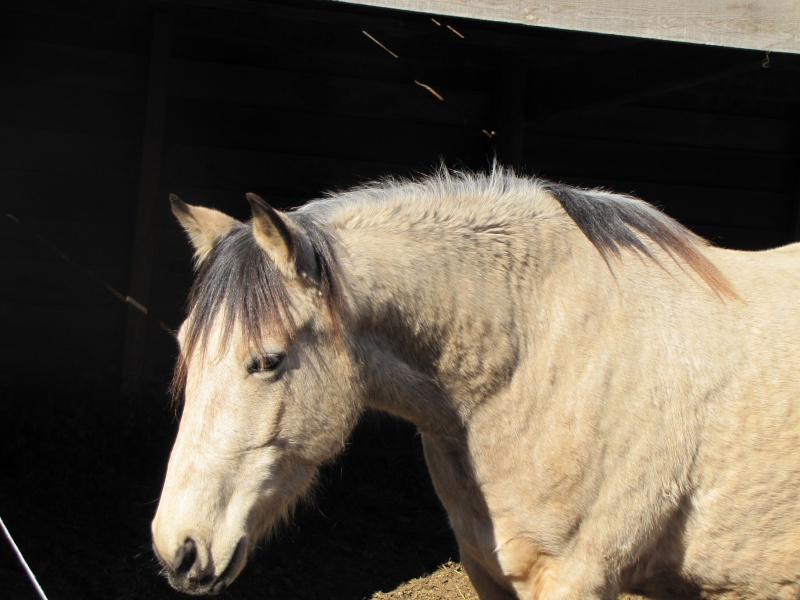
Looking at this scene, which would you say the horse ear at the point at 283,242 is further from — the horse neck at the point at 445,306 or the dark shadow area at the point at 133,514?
the dark shadow area at the point at 133,514

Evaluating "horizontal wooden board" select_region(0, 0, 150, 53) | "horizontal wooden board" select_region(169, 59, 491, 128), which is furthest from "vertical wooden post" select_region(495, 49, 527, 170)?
"horizontal wooden board" select_region(0, 0, 150, 53)

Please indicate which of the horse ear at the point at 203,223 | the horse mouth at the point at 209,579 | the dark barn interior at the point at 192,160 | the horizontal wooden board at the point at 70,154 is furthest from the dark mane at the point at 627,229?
the horizontal wooden board at the point at 70,154

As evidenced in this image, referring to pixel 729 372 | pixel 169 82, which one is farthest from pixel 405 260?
pixel 169 82

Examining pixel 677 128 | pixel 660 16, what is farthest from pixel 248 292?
pixel 677 128

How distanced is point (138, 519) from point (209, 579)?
297 centimetres

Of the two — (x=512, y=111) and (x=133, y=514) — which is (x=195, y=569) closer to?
(x=133, y=514)

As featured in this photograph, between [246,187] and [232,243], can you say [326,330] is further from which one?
[246,187]

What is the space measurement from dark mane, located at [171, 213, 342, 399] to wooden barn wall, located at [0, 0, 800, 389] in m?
3.15

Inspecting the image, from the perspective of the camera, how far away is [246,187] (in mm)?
6219

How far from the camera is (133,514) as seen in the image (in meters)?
5.16

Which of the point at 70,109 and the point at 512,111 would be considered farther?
the point at 512,111

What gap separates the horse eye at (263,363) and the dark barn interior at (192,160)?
2857 millimetres

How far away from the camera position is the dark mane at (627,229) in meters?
2.99

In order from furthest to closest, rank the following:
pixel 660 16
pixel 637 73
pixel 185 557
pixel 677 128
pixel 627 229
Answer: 1. pixel 677 128
2. pixel 637 73
3. pixel 660 16
4. pixel 627 229
5. pixel 185 557
